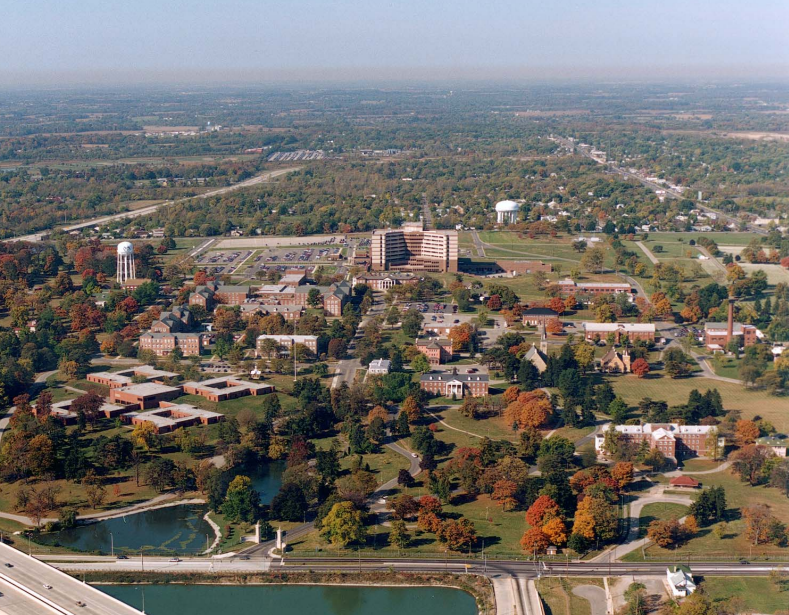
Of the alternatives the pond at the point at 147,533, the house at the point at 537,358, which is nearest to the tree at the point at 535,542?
the pond at the point at 147,533

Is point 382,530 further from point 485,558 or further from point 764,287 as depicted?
point 764,287

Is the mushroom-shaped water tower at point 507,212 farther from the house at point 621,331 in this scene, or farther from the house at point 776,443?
the house at point 776,443

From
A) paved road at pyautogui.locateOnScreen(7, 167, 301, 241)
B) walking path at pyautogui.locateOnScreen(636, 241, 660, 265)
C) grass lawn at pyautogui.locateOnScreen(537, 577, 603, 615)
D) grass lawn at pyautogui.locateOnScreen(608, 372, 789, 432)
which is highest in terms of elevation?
paved road at pyautogui.locateOnScreen(7, 167, 301, 241)

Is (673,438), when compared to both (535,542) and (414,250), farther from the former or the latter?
(414,250)

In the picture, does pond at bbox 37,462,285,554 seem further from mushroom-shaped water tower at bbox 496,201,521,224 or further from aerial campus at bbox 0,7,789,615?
mushroom-shaped water tower at bbox 496,201,521,224

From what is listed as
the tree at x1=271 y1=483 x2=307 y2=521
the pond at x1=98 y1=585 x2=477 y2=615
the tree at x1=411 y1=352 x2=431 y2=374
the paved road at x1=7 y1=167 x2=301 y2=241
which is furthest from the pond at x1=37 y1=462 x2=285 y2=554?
the paved road at x1=7 y1=167 x2=301 y2=241
